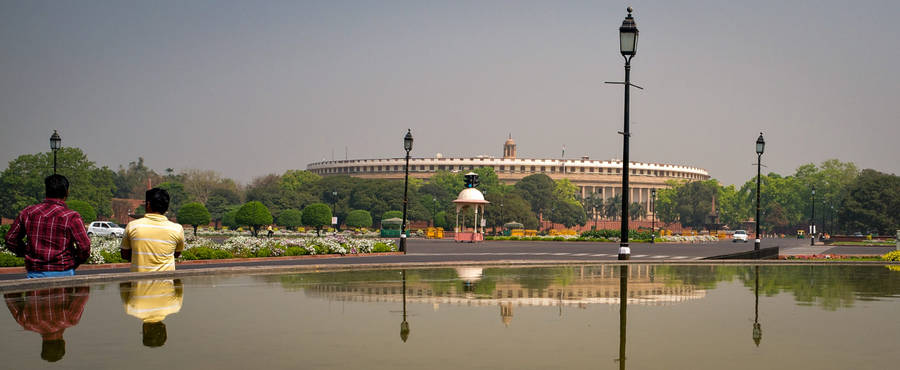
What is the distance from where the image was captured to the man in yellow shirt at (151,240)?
37.2ft

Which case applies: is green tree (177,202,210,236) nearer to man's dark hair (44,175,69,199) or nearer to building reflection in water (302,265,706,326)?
building reflection in water (302,265,706,326)

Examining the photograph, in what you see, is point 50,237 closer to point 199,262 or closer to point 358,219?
point 199,262

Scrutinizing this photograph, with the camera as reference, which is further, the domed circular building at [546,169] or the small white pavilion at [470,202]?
the domed circular building at [546,169]

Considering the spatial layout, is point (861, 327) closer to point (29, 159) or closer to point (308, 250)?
point (308, 250)

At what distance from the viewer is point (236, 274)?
20172mm

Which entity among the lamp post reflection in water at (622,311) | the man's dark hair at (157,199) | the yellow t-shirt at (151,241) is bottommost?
the lamp post reflection in water at (622,311)

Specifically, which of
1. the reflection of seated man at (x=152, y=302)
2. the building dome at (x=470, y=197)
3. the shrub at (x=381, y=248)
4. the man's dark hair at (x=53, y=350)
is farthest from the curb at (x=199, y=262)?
the building dome at (x=470, y=197)

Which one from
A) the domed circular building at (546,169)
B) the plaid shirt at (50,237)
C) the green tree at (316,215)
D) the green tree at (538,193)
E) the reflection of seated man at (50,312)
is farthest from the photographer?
the domed circular building at (546,169)

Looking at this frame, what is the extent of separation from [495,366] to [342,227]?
10945 cm

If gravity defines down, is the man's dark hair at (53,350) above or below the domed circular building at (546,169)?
below

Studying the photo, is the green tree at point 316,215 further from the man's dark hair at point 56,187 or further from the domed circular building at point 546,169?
the domed circular building at point 546,169

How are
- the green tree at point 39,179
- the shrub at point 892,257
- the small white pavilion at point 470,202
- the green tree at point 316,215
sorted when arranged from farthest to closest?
the green tree at point 39,179 → the green tree at point 316,215 → the small white pavilion at point 470,202 → the shrub at point 892,257

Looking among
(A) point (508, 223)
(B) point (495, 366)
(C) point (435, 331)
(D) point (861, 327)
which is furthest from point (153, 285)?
(A) point (508, 223)

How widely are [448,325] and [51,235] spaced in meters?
4.87
